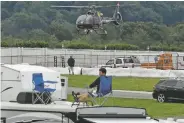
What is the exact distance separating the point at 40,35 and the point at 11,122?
333 ft

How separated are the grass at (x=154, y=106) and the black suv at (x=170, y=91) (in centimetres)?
48

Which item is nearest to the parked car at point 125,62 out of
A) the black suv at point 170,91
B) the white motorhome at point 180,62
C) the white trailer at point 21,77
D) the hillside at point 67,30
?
the white motorhome at point 180,62

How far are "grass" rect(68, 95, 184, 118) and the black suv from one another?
482mm

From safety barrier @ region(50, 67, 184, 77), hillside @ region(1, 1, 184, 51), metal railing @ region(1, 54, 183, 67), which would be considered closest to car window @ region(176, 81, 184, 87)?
safety barrier @ region(50, 67, 184, 77)

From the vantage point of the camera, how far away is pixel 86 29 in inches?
2361

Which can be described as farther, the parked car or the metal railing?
the parked car

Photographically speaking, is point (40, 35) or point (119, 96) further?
point (40, 35)

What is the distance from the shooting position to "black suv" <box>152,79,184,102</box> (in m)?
28.8

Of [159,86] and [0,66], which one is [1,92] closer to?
[0,66]

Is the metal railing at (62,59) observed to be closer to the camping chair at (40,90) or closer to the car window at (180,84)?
the car window at (180,84)

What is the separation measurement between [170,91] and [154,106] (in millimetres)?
2673

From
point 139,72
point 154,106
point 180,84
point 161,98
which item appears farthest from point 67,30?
point 154,106

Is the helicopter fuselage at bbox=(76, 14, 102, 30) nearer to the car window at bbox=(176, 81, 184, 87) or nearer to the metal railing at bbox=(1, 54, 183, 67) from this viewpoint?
the metal railing at bbox=(1, 54, 183, 67)

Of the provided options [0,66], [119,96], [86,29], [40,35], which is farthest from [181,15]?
[0,66]
